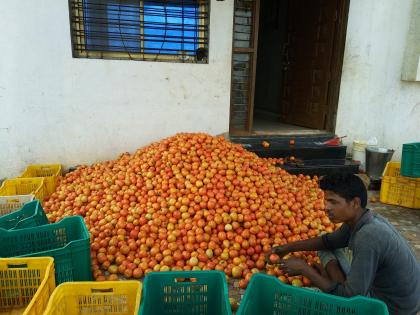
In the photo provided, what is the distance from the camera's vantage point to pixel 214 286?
191 centimetres

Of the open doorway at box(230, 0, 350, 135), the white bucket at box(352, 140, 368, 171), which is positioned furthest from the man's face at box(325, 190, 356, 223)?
the white bucket at box(352, 140, 368, 171)

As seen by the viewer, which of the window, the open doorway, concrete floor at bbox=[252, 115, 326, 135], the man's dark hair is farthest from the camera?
concrete floor at bbox=[252, 115, 326, 135]

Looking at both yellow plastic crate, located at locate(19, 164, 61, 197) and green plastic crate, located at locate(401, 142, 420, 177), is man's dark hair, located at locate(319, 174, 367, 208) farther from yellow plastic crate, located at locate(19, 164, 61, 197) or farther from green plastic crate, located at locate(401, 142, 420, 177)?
yellow plastic crate, located at locate(19, 164, 61, 197)

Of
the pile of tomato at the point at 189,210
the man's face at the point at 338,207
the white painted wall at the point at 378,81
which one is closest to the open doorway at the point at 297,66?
the white painted wall at the point at 378,81

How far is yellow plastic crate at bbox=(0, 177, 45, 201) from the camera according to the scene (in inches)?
162

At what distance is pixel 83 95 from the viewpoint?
504 cm

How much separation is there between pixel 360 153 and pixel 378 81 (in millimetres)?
1346

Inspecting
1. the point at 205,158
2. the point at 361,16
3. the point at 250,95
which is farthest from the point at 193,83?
the point at 361,16

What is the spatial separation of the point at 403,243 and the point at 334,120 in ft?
14.8

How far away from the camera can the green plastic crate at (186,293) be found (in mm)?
1871

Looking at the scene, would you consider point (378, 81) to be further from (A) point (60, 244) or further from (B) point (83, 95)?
(A) point (60, 244)

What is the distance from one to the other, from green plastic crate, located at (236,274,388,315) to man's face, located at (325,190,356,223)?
1.79ft

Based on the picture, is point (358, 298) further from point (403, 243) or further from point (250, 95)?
point (250, 95)

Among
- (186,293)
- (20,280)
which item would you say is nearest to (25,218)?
(20,280)
